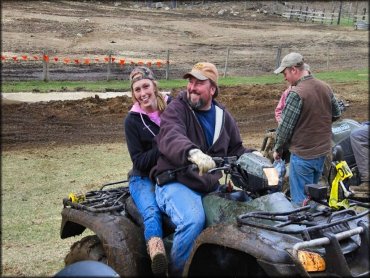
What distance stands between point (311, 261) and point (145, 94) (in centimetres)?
208

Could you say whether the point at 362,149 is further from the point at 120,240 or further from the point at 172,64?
the point at 172,64

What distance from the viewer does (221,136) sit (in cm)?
452

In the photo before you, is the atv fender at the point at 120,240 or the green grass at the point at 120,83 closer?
the atv fender at the point at 120,240

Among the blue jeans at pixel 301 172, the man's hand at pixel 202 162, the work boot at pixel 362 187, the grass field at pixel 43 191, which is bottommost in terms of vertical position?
the grass field at pixel 43 191

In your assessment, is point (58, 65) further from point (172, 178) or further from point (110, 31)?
point (172, 178)

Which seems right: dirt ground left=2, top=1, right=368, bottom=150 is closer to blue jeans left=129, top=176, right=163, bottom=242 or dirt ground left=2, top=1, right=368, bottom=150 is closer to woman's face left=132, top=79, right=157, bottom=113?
woman's face left=132, top=79, right=157, bottom=113

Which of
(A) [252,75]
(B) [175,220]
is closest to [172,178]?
(B) [175,220]

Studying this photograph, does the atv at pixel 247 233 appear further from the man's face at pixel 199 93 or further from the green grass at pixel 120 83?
the green grass at pixel 120 83

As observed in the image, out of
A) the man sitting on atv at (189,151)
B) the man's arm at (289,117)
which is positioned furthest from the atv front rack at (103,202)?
the man's arm at (289,117)

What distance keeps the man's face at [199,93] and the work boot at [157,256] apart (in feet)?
3.40

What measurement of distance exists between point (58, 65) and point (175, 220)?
21.8 m

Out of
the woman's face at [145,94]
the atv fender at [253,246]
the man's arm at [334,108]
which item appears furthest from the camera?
the man's arm at [334,108]

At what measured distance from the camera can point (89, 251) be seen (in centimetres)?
459

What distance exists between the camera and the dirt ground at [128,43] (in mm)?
13844
